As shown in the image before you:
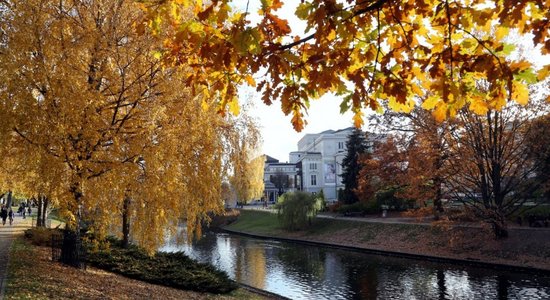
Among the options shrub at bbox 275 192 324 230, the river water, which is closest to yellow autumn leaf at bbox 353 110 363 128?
the river water

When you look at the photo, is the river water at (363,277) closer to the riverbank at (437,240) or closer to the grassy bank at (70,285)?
the riverbank at (437,240)

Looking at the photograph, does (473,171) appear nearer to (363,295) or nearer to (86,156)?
(363,295)

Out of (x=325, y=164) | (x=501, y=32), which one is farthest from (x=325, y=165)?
(x=501, y=32)

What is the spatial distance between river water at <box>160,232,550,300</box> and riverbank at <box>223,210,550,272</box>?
158cm

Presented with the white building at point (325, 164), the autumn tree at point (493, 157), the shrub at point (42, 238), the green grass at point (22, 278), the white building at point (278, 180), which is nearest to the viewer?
the green grass at point (22, 278)

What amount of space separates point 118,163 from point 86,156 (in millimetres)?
724

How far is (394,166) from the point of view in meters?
36.5

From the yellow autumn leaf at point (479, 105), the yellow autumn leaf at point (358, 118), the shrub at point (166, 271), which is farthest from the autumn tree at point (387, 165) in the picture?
the yellow autumn leaf at point (479, 105)

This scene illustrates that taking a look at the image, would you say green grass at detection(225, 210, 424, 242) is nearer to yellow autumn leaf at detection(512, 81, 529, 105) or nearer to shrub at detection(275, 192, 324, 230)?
shrub at detection(275, 192, 324, 230)

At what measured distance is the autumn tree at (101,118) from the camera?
9.45 meters

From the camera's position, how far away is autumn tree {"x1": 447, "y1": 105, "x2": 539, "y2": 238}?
84.6ft

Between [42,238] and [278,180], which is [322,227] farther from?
[278,180]

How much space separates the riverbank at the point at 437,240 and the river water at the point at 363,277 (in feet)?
5.18

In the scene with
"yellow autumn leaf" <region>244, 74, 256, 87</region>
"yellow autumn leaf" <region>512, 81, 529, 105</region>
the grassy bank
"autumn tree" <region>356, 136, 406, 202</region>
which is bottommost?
the grassy bank
